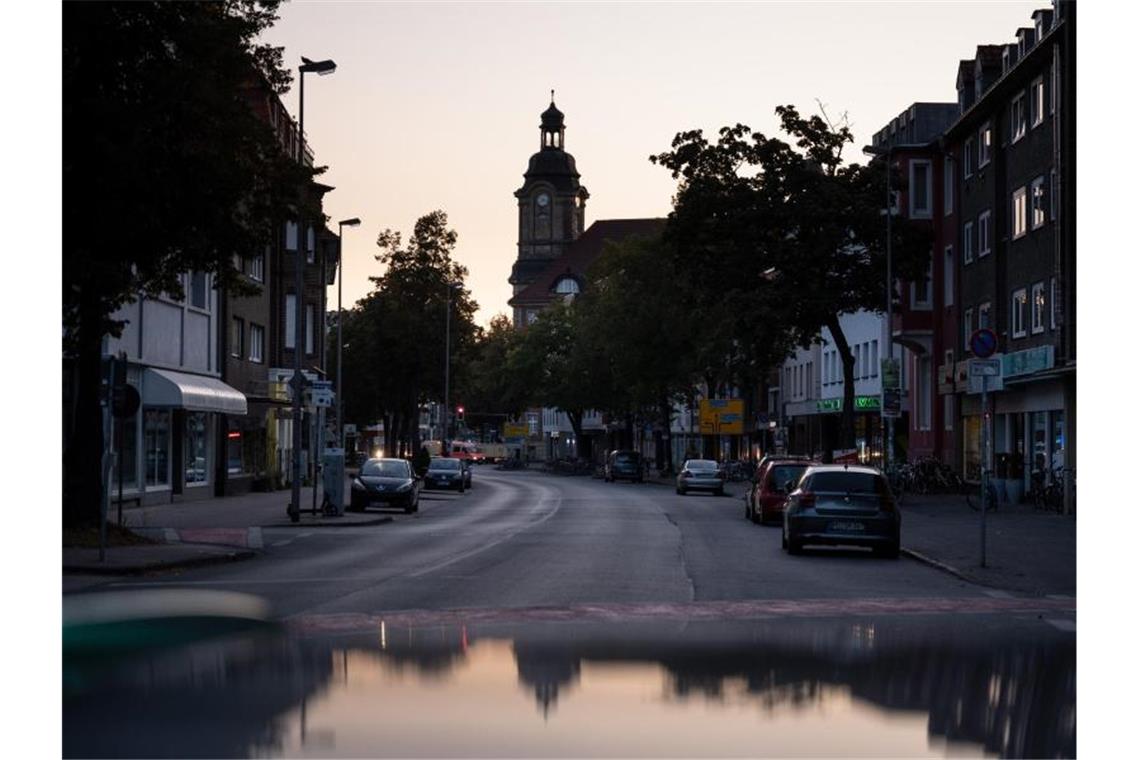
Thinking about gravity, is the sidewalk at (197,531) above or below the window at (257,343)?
below

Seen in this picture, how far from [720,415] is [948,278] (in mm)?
31139

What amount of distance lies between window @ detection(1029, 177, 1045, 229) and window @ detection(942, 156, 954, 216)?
1109 cm

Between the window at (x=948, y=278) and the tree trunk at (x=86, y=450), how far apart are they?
37.9 meters

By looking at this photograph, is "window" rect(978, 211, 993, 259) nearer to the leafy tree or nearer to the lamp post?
the lamp post

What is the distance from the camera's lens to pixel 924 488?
2226 inches

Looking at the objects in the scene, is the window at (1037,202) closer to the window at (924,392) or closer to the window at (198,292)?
the window at (924,392)

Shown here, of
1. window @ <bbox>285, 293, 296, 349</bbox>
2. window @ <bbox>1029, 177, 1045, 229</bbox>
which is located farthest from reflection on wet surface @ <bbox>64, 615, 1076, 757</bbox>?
window @ <bbox>285, 293, 296, 349</bbox>

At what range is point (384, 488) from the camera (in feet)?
157

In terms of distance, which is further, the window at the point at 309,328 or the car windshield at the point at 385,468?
the window at the point at 309,328

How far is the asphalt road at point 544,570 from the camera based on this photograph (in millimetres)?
20000

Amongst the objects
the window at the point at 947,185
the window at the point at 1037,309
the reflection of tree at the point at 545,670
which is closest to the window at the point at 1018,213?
the window at the point at 1037,309

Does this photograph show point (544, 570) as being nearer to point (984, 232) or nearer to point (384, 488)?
point (384, 488)

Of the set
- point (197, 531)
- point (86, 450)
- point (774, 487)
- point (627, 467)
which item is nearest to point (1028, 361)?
point (774, 487)
